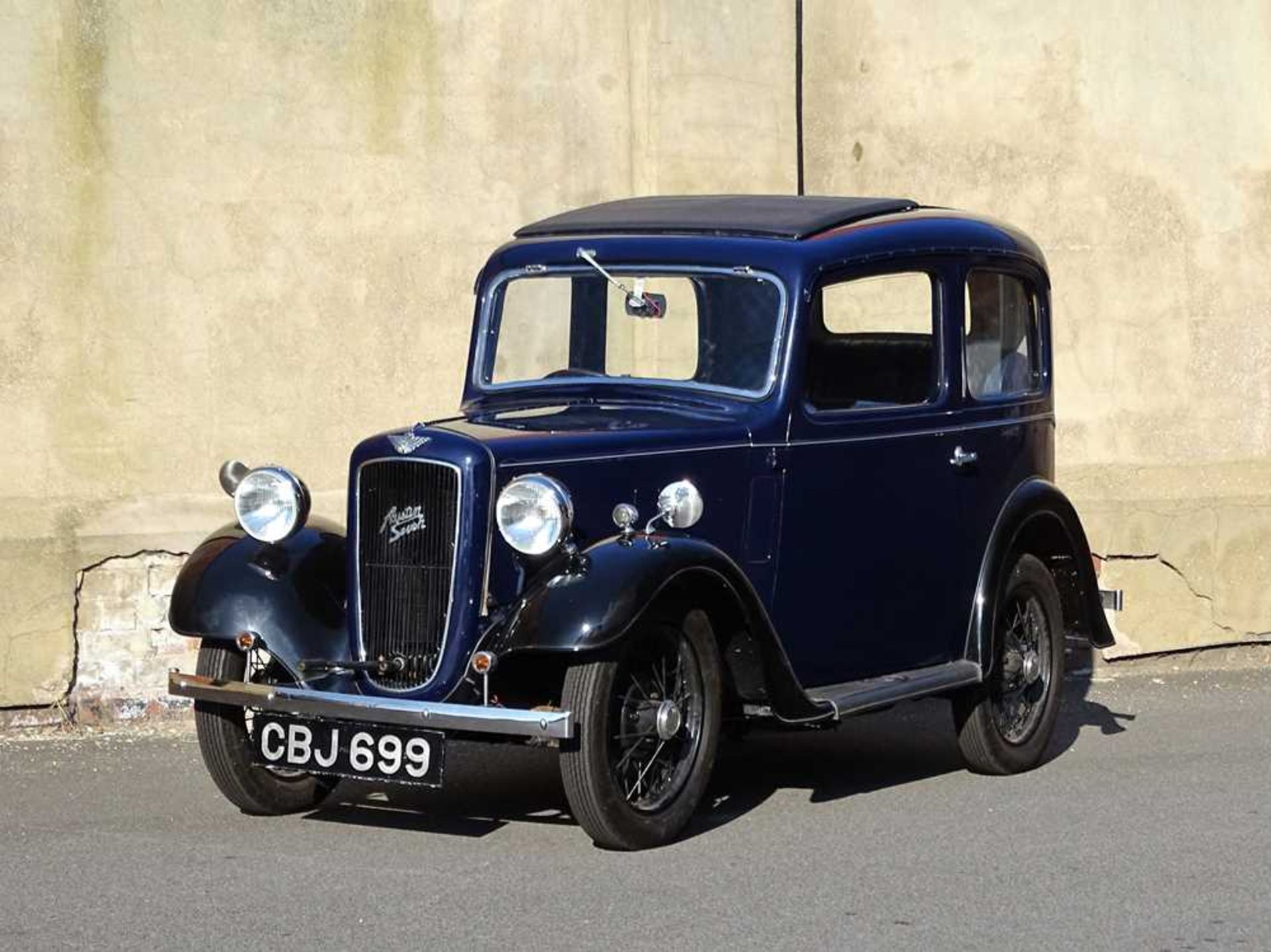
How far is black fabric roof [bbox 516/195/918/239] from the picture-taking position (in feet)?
23.9

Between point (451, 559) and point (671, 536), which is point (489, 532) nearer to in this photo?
point (451, 559)

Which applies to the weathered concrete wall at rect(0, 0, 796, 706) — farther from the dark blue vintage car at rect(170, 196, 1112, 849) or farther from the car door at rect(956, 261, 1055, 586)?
the car door at rect(956, 261, 1055, 586)

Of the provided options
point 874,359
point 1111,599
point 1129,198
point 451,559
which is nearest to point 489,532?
point 451,559

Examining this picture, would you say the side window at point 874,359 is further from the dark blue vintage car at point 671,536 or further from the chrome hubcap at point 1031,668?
the chrome hubcap at point 1031,668

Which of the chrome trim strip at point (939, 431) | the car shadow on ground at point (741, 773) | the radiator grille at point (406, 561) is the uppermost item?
the chrome trim strip at point (939, 431)

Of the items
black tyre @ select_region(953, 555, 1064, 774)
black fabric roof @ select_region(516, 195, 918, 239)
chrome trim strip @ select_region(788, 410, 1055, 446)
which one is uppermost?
black fabric roof @ select_region(516, 195, 918, 239)

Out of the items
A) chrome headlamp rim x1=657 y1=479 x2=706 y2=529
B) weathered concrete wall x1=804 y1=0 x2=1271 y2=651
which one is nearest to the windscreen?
chrome headlamp rim x1=657 y1=479 x2=706 y2=529

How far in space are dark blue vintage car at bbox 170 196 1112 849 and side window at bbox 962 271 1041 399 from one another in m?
0.02

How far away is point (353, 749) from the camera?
620cm

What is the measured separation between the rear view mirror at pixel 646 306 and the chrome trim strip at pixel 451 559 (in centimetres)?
110

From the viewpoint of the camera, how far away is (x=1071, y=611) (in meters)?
8.29

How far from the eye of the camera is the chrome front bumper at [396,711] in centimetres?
594

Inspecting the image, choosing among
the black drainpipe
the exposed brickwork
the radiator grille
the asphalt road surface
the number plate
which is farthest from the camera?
the black drainpipe

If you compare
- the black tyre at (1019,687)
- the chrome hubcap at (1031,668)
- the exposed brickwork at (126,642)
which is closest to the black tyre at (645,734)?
the black tyre at (1019,687)
